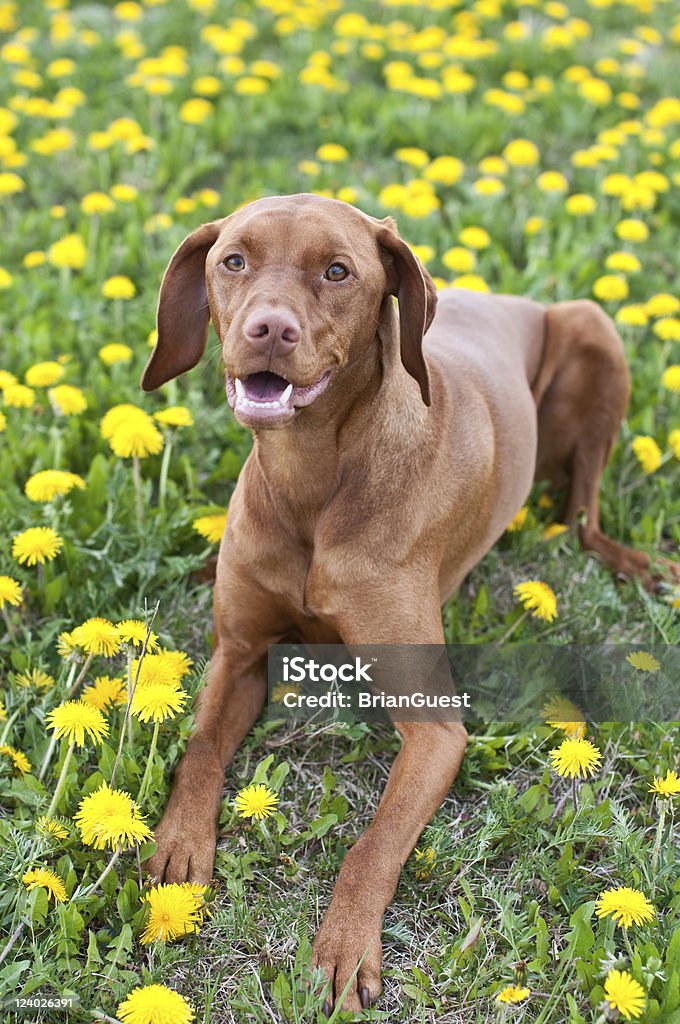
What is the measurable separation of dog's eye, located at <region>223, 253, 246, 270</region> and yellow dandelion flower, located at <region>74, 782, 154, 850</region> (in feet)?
4.50

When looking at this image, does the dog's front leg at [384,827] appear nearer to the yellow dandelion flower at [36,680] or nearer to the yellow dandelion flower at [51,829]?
the yellow dandelion flower at [51,829]

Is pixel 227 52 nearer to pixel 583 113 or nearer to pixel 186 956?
pixel 583 113

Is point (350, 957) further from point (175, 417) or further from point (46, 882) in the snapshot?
point (175, 417)

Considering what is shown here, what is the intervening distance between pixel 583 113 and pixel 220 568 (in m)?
5.03

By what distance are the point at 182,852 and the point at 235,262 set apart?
1.58m

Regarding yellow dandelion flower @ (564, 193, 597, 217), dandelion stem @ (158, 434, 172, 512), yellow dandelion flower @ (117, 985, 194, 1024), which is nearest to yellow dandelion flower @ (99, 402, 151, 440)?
dandelion stem @ (158, 434, 172, 512)

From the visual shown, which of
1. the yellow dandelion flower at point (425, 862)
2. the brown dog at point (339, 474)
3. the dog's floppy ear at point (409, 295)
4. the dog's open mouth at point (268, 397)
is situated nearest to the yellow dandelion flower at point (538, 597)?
the brown dog at point (339, 474)

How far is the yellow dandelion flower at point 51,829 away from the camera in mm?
2803

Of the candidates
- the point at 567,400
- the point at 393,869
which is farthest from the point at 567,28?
the point at 393,869

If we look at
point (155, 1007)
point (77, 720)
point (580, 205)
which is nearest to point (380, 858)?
point (155, 1007)

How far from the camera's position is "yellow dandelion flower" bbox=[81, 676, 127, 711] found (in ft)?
10.0

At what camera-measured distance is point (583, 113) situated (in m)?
7.16

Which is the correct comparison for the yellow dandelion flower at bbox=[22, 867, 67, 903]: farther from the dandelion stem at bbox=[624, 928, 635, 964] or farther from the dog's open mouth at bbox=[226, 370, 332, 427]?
the dandelion stem at bbox=[624, 928, 635, 964]

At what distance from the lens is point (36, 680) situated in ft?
10.9
